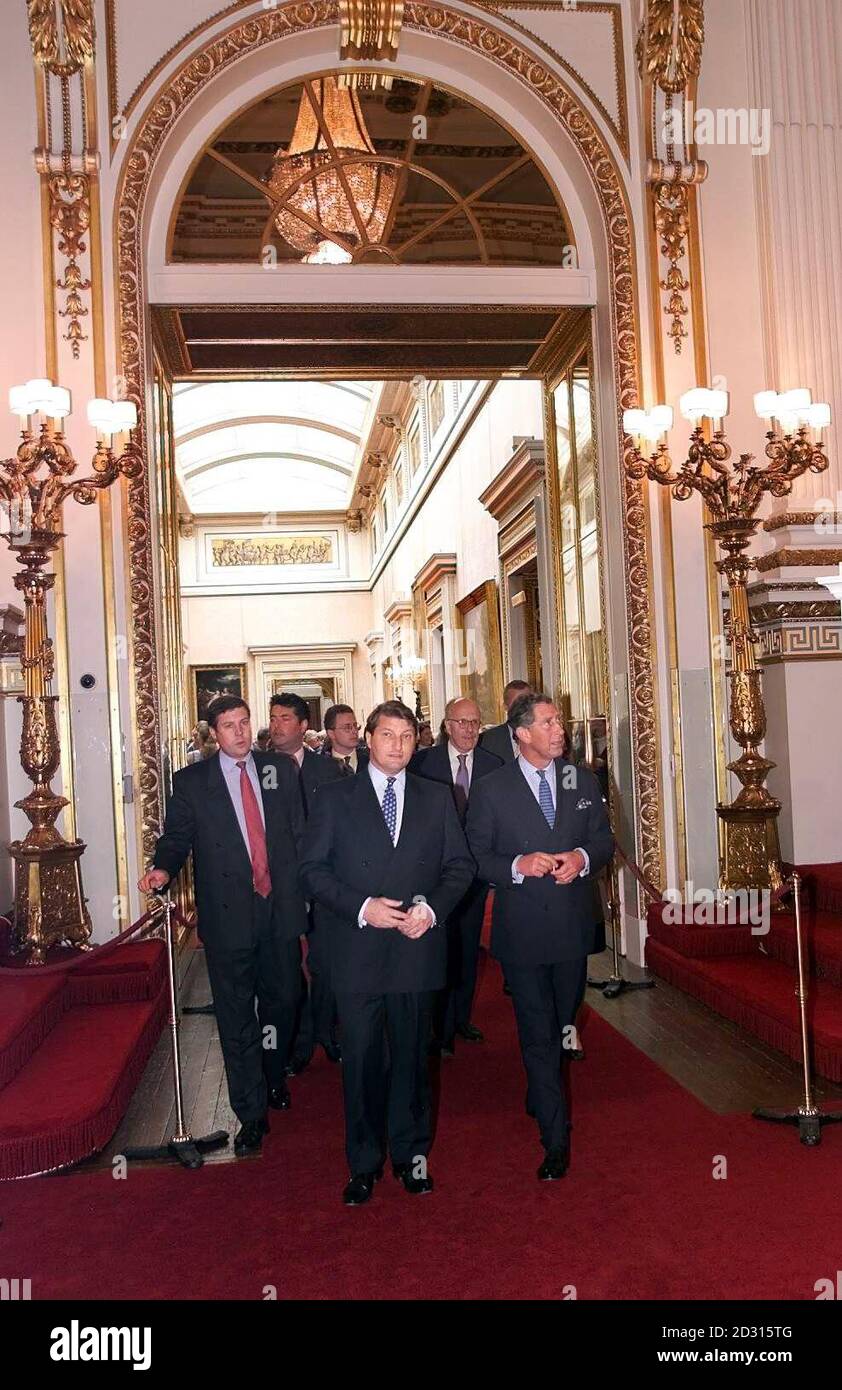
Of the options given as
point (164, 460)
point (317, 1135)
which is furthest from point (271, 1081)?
→ point (164, 460)

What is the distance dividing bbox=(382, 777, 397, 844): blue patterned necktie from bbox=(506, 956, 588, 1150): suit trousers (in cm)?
70

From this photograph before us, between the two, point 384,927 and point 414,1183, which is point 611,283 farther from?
point 414,1183

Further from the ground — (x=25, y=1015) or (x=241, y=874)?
(x=241, y=874)

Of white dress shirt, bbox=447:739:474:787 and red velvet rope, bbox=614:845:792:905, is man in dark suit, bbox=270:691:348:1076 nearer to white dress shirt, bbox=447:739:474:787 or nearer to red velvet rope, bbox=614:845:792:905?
white dress shirt, bbox=447:739:474:787

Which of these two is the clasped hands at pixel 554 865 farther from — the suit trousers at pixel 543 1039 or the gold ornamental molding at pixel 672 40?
the gold ornamental molding at pixel 672 40

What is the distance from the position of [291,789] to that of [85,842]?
9.19ft

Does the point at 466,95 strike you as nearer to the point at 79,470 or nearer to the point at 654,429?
the point at 654,429

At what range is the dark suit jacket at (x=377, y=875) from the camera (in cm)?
416

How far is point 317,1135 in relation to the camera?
4.97 meters

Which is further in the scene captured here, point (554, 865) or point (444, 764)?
point (444, 764)

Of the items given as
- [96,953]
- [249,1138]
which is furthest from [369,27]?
[249,1138]

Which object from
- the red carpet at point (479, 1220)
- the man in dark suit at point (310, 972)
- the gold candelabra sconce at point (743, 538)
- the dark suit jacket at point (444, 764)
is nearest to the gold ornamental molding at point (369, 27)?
the gold candelabra sconce at point (743, 538)

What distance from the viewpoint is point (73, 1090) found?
5027 millimetres

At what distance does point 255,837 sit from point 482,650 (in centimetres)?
996
